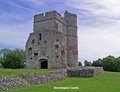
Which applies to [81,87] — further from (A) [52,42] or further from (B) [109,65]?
(B) [109,65]

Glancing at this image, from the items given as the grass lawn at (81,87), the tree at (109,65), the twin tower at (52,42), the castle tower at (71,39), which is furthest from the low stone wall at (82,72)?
the tree at (109,65)

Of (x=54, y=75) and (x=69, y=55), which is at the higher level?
(x=69, y=55)

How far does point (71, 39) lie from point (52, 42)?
6.58 metres

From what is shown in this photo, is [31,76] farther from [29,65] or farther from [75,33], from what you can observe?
[75,33]

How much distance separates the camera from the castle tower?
1793 inches

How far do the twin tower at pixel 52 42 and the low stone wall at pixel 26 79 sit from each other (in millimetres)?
13467

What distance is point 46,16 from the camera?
44.3 meters

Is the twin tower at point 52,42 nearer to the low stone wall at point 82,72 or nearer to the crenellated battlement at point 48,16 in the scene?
the crenellated battlement at point 48,16

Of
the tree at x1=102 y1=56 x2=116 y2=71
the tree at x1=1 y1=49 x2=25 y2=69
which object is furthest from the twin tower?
the tree at x1=1 y1=49 x2=25 y2=69

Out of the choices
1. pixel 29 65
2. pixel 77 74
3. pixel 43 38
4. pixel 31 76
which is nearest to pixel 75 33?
pixel 43 38

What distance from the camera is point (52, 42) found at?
41.1m

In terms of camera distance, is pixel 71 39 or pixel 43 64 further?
pixel 71 39

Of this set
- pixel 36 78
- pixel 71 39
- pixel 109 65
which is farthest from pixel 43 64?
pixel 36 78

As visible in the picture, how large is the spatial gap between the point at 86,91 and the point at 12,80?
253 inches
